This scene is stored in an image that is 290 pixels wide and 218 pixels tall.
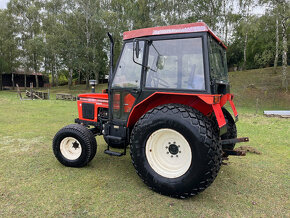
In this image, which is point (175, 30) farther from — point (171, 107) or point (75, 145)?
point (75, 145)

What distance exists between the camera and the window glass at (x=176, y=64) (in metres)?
2.78

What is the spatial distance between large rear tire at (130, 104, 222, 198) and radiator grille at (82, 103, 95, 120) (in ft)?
4.61

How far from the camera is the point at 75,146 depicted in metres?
3.60

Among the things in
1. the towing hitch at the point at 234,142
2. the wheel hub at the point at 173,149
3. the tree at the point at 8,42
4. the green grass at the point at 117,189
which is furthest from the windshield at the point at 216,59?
the tree at the point at 8,42

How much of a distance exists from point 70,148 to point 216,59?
2.67 metres

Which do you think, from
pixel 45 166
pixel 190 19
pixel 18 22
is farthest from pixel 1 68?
pixel 45 166

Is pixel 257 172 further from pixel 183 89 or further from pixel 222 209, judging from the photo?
pixel 183 89

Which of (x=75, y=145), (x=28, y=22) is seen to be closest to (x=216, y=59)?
(x=75, y=145)

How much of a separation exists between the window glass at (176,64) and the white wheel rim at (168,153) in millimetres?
645

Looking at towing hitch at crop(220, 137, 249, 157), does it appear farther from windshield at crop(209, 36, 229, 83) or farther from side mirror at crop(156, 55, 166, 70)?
side mirror at crop(156, 55, 166, 70)

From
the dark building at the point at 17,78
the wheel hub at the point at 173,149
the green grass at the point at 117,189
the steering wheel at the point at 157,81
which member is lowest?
the green grass at the point at 117,189

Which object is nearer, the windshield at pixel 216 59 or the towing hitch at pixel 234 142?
the windshield at pixel 216 59

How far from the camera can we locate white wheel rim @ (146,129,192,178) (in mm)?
2734

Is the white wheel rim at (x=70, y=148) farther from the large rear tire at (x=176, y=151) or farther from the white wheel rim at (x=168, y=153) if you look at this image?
the white wheel rim at (x=168, y=153)
